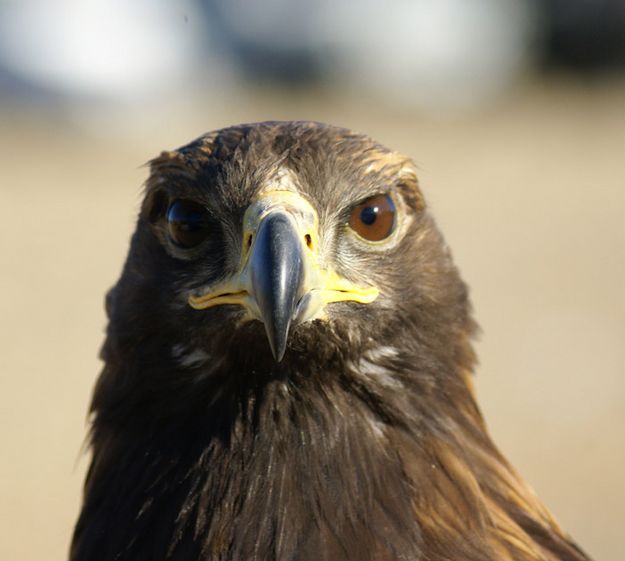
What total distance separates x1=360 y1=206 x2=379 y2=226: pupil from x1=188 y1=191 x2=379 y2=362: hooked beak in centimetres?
18

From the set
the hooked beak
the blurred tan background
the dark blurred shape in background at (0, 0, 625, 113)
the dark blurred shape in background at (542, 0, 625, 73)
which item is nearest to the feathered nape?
the hooked beak

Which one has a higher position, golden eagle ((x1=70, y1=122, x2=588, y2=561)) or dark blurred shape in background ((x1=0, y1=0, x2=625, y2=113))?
dark blurred shape in background ((x1=0, y1=0, x2=625, y2=113))

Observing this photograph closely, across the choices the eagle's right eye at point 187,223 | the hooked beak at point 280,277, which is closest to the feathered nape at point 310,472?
the hooked beak at point 280,277

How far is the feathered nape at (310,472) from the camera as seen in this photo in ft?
9.23

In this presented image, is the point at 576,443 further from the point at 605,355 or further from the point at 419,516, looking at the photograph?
the point at 419,516

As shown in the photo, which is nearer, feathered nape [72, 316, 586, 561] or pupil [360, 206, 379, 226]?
feathered nape [72, 316, 586, 561]

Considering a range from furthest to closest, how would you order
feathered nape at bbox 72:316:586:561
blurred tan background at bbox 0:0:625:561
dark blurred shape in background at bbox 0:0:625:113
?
dark blurred shape in background at bbox 0:0:625:113
blurred tan background at bbox 0:0:625:561
feathered nape at bbox 72:316:586:561

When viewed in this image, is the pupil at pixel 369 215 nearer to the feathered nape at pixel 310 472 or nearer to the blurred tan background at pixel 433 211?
the feathered nape at pixel 310 472

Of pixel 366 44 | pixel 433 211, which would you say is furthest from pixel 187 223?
pixel 366 44

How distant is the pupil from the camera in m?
3.07

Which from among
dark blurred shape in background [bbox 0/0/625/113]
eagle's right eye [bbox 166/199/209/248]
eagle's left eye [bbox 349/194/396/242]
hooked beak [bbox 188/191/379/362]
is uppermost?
dark blurred shape in background [bbox 0/0/625/113]

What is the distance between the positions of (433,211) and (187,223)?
2.78m

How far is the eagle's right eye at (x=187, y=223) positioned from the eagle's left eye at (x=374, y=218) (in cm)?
35

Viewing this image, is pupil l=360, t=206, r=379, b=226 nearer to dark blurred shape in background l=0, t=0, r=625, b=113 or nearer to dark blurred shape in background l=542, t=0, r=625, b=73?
dark blurred shape in background l=0, t=0, r=625, b=113
